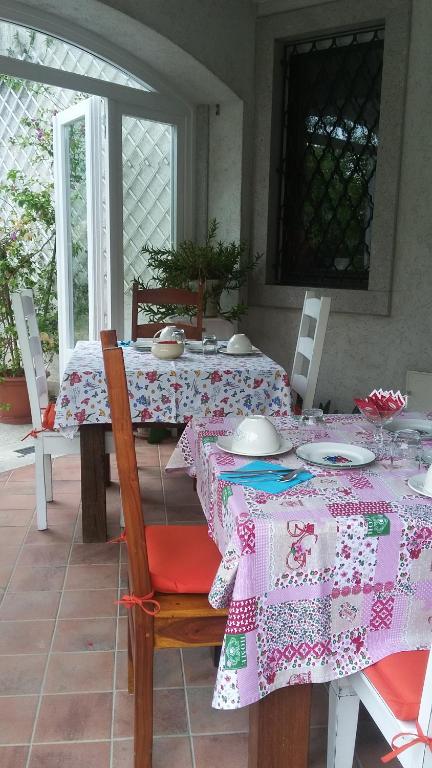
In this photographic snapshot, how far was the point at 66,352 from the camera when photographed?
4332 millimetres

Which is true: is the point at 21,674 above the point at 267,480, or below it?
below

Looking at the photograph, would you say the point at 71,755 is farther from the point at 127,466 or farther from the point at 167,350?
the point at 167,350

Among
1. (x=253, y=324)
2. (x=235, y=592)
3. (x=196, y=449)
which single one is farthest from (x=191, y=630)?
(x=253, y=324)

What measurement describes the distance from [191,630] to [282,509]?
362 millimetres

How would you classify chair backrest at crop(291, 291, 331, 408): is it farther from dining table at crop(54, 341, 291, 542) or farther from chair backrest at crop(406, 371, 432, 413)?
chair backrest at crop(406, 371, 432, 413)

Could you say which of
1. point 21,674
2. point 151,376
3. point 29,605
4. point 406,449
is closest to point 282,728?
point 406,449

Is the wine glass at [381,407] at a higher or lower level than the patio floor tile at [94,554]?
higher

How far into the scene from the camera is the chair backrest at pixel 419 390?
3809 mm

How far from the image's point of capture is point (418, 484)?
135 cm

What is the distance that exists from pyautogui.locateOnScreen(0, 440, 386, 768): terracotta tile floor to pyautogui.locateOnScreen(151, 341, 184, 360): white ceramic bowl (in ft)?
2.59

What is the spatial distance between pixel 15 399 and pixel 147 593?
349cm

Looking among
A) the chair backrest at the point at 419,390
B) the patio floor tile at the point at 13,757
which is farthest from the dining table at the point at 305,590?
the chair backrest at the point at 419,390

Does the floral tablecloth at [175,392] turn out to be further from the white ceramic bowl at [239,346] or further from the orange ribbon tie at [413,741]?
the orange ribbon tie at [413,741]

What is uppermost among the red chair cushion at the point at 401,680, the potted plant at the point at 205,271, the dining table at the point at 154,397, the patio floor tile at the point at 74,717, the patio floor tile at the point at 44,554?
the potted plant at the point at 205,271
